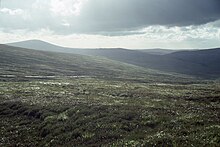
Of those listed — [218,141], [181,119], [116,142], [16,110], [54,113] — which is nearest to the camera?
[218,141]

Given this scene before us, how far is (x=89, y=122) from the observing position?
25375 mm

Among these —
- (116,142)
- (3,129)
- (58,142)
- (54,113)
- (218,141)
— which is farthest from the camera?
(54,113)

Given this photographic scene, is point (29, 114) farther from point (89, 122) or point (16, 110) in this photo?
point (89, 122)

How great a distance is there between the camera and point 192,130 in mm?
20328

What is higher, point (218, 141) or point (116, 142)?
point (218, 141)

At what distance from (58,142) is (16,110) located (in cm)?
1423

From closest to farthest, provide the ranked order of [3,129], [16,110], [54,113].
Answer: [3,129] → [54,113] → [16,110]

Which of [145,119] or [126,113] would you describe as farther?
[126,113]

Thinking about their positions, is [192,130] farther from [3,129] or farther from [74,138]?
[3,129]

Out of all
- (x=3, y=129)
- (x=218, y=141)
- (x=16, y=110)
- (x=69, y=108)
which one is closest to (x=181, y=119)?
(x=218, y=141)

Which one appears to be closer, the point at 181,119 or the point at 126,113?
the point at 181,119

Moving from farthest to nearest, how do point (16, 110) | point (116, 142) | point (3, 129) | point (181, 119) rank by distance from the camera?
point (16, 110) → point (3, 129) → point (181, 119) → point (116, 142)

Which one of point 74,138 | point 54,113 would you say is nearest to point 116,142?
point 74,138

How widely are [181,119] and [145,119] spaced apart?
3341 millimetres
